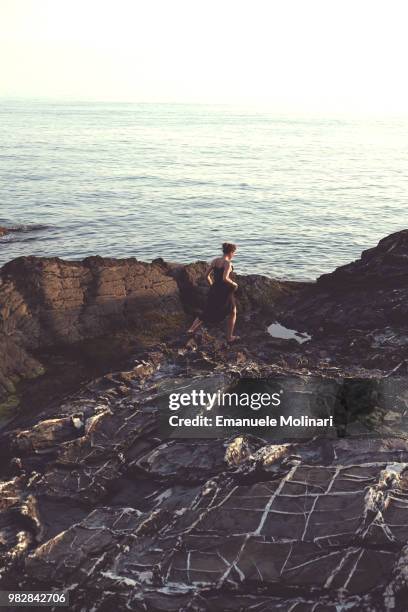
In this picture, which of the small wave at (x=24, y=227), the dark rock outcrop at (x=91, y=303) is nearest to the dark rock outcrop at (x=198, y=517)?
the dark rock outcrop at (x=91, y=303)

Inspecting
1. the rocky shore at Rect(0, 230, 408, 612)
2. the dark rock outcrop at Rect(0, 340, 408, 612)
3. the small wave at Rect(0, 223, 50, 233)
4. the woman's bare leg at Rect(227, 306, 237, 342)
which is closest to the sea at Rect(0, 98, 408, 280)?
the small wave at Rect(0, 223, 50, 233)

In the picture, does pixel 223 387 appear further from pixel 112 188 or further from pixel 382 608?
pixel 112 188

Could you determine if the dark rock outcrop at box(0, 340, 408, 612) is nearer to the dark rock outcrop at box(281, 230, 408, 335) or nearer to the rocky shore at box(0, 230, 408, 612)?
the rocky shore at box(0, 230, 408, 612)

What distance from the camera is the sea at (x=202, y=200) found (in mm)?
29125

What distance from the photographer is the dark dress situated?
39.1 ft

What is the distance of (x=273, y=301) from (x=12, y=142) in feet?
240

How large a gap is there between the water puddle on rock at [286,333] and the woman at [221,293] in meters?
1.61

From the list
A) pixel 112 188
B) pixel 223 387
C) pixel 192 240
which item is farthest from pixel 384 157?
pixel 223 387

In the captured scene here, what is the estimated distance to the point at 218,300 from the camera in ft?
39.5

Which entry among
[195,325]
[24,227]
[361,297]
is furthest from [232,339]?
[24,227]

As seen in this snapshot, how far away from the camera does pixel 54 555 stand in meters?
6.62

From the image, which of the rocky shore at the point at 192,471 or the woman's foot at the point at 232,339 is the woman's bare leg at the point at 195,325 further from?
the woman's foot at the point at 232,339

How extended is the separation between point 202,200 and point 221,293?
106ft

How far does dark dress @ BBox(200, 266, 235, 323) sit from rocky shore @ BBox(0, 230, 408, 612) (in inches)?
20.0
